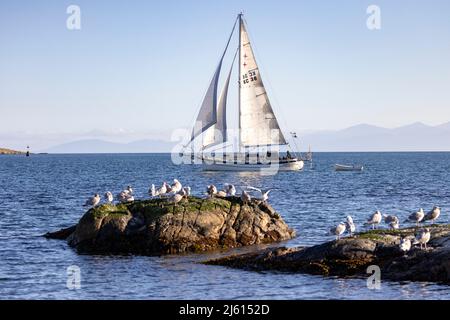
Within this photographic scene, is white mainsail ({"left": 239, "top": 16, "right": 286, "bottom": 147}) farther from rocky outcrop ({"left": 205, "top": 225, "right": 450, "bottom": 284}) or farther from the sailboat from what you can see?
rocky outcrop ({"left": 205, "top": 225, "right": 450, "bottom": 284})

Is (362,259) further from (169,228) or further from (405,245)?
(169,228)

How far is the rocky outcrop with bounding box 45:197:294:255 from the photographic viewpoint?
31703 mm

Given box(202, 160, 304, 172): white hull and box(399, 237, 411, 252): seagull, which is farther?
box(202, 160, 304, 172): white hull

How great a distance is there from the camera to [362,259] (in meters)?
25.7

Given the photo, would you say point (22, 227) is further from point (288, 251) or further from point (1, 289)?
point (288, 251)

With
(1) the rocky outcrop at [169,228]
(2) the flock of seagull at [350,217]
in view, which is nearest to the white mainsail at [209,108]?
(2) the flock of seagull at [350,217]

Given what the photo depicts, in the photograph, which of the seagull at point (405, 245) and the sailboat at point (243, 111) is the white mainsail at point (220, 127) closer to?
the sailboat at point (243, 111)

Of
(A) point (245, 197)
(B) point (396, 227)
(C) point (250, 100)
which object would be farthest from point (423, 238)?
(C) point (250, 100)

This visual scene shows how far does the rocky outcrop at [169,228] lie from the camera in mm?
31703

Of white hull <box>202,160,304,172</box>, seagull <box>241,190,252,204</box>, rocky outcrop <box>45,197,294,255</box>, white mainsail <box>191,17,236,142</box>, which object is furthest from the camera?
white hull <box>202,160,304,172</box>

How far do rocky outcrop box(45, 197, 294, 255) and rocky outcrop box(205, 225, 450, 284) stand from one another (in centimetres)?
360

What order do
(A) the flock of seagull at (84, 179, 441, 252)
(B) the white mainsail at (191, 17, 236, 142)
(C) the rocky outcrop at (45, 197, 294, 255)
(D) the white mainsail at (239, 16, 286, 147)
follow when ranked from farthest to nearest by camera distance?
1. (D) the white mainsail at (239, 16, 286, 147)
2. (B) the white mainsail at (191, 17, 236, 142)
3. (C) the rocky outcrop at (45, 197, 294, 255)
4. (A) the flock of seagull at (84, 179, 441, 252)

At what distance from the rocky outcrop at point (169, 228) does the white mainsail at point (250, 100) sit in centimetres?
5780

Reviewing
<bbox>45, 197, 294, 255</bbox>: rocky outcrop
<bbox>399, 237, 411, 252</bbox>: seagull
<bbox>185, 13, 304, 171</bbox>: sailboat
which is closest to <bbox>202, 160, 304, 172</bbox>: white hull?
<bbox>185, 13, 304, 171</bbox>: sailboat
